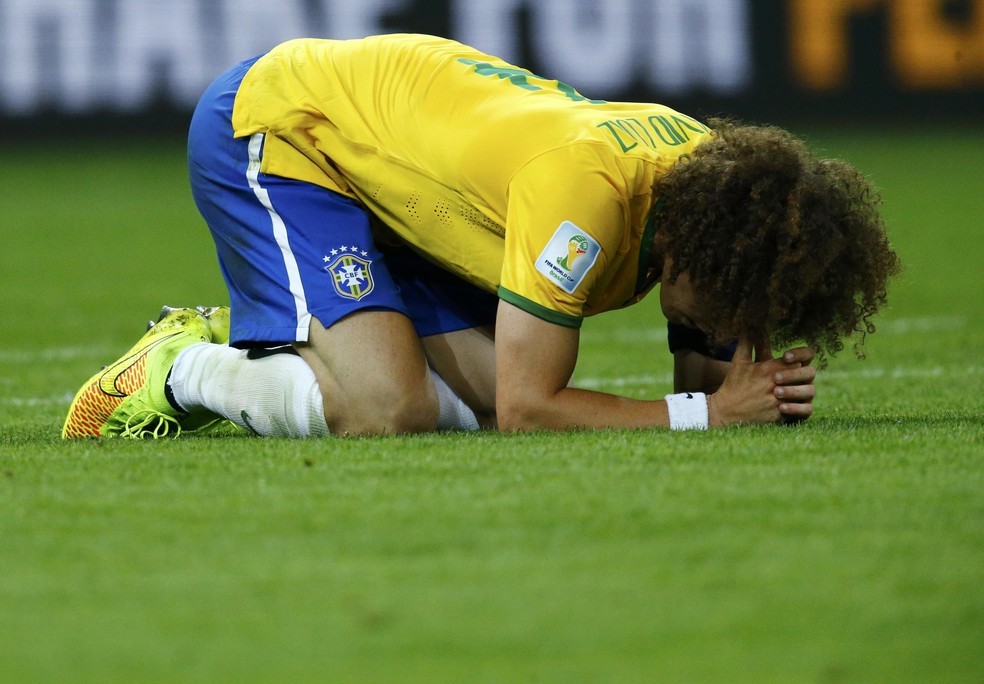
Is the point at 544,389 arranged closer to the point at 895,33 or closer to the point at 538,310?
the point at 538,310

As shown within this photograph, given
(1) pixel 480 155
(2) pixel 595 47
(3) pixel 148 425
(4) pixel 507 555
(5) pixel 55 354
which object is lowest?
(2) pixel 595 47

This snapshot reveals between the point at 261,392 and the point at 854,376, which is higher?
the point at 261,392

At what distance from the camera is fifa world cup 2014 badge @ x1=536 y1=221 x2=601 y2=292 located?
3.00m

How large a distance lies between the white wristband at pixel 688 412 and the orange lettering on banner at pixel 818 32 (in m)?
9.91

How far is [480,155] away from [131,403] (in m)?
1.09

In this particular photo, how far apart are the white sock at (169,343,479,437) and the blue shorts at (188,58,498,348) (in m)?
0.07

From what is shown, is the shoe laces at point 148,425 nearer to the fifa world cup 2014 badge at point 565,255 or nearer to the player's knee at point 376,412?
the player's knee at point 376,412

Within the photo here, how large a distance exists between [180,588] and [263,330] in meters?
1.49

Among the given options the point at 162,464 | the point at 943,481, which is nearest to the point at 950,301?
the point at 943,481

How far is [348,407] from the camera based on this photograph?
3379mm

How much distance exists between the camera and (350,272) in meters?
3.46

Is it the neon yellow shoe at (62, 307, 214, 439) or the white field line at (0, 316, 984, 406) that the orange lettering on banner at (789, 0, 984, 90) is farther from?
the neon yellow shoe at (62, 307, 214, 439)

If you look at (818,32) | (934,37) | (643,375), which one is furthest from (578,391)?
(934,37)

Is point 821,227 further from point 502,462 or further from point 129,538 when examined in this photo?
point 129,538
